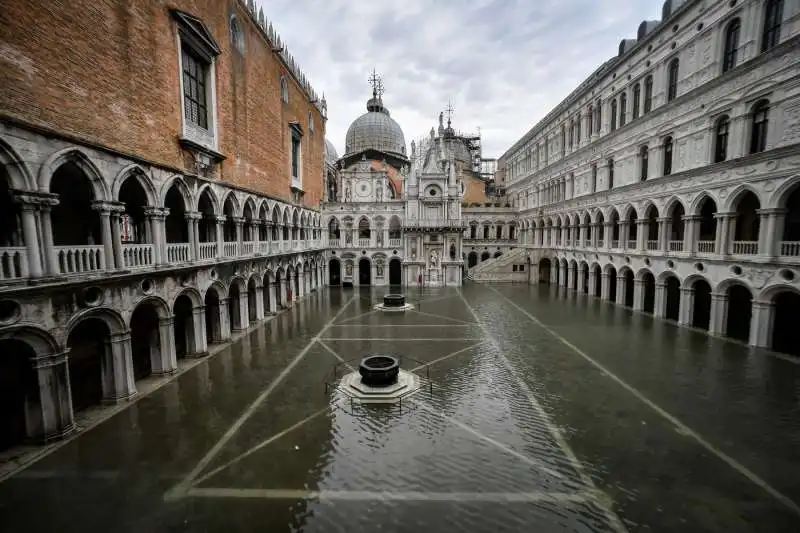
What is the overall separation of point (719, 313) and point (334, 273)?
35274 millimetres

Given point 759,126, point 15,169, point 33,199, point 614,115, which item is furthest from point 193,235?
point 614,115

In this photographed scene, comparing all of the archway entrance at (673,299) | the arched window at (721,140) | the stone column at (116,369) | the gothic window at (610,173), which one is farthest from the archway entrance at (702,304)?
the stone column at (116,369)

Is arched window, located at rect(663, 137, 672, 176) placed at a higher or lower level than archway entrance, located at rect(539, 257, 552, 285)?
higher

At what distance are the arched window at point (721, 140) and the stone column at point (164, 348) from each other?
29.2 m

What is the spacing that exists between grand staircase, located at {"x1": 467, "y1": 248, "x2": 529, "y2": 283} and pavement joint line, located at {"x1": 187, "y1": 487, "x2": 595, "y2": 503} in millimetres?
37293

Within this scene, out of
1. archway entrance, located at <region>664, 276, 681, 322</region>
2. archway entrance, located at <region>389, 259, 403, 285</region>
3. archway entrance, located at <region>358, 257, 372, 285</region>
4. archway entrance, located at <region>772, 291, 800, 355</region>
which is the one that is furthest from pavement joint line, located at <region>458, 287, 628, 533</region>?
archway entrance, located at <region>358, 257, 372, 285</region>

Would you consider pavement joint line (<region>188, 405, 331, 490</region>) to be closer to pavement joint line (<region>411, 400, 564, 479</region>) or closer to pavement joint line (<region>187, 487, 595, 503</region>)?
pavement joint line (<region>187, 487, 595, 503</region>)

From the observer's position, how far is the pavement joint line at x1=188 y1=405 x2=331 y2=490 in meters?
8.91

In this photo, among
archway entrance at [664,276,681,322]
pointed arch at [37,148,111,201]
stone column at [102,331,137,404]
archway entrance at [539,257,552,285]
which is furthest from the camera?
archway entrance at [539,257,552,285]

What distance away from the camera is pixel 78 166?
445 inches

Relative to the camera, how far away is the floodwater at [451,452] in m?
7.66

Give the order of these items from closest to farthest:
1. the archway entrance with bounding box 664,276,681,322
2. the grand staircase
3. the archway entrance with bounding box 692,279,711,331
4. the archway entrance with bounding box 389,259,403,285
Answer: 1. the archway entrance with bounding box 692,279,711,331
2. the archway entrance with bounding box 664,276,681,322
3. the archway entrance with bounding box 389,259,403,285
4. the grand staircase

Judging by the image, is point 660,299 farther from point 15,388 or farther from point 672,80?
point 15,388

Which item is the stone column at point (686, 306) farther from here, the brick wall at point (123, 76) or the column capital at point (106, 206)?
the column capital at point (106, 206)
